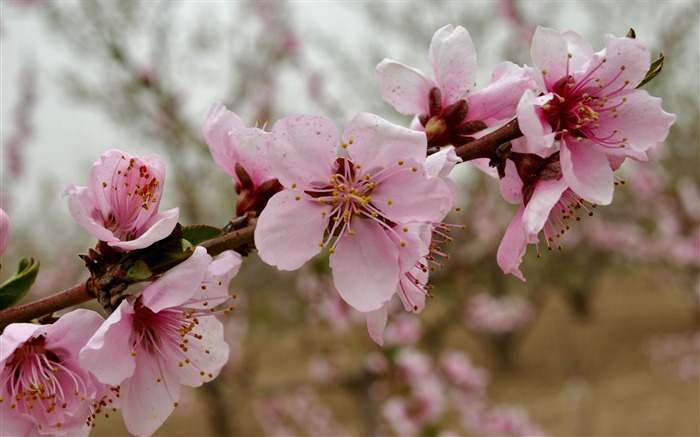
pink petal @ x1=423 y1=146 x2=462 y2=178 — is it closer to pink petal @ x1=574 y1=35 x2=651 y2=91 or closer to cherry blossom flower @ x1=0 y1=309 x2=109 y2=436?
pink petal @ x1=574 y1=35 x2=651 y2=91

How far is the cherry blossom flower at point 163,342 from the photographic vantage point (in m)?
0.77

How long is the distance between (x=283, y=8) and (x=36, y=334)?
649cm

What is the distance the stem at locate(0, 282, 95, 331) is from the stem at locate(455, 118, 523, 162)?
545mm

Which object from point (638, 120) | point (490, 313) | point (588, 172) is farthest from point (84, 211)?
point (490, 313)

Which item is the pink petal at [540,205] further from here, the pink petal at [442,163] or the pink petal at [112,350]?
the pink petal at [112,350]

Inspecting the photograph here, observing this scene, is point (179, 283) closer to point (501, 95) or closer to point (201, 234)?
point (201, 234)

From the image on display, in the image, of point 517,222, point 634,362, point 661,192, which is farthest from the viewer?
point 634,362

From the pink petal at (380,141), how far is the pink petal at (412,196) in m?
0.02

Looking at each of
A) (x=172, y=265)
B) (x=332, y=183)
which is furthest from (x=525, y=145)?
(x=172, y=265)

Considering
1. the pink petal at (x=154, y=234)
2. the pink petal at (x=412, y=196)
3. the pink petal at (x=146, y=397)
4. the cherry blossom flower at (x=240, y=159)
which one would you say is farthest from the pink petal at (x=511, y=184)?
the pink petal at (x=146, y=397)

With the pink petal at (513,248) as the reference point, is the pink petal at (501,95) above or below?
above

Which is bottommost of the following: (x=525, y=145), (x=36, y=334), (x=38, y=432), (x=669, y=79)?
(x=669, y=79)

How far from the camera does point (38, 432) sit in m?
0.84

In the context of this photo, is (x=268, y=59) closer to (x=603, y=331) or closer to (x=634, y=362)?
(x=634, y=362)
